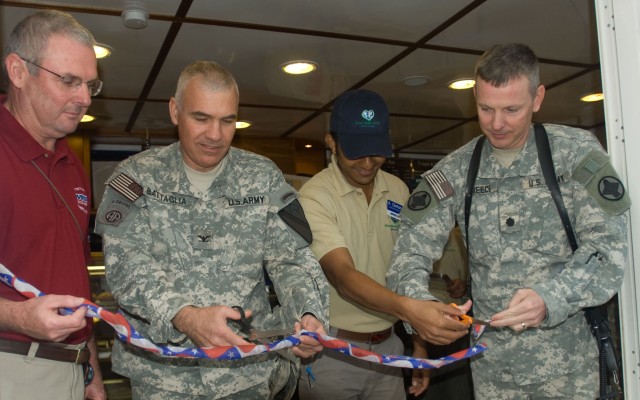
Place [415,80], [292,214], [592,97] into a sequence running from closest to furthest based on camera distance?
[292,214]
[415,80]
[592,97]

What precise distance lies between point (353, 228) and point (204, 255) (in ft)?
2.98

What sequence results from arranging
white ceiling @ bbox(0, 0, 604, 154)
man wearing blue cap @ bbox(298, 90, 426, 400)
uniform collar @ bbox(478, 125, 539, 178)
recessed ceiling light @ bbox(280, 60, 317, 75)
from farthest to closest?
recessed ceiling light @ bbox(280, 60, 317, 75), white ceiling @ bbox(0, 0, 604, 154), man wearing blue cap @ bbox(298, 90, 426, 400), uniform collar @ bbox(478, 125, 539, 178)

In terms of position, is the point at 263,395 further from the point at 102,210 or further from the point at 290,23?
the point at 290,23

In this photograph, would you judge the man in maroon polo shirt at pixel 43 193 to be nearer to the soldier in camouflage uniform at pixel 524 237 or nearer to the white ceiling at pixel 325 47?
the soldier in camouflage uniform at pixel 524 237

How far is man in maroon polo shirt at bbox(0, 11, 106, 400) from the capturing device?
2.00 meters

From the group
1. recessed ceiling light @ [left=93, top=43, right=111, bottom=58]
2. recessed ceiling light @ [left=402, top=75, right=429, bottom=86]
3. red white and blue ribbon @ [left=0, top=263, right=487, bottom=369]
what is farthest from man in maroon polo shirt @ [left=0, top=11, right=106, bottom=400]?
recessed ceiling light @ [left=402, top=75, right=429, bottom=86]

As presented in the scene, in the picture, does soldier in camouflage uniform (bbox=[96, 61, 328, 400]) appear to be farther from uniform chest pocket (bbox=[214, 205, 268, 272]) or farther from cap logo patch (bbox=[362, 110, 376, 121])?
cap logo patch (bbox=[362, 110, 376, 121])

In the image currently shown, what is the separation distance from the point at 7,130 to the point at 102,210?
0.45m

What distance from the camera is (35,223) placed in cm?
206

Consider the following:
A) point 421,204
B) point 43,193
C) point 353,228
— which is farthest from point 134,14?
point 421,204

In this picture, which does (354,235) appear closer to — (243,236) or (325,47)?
(243,236)

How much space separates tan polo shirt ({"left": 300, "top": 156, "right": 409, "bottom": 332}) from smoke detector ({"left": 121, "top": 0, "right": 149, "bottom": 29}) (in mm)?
1440

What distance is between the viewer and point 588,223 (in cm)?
222

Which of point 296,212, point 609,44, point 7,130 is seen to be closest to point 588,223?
point 609,44
